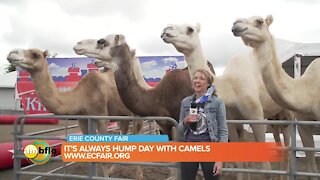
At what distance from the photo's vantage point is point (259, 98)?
6605 mm

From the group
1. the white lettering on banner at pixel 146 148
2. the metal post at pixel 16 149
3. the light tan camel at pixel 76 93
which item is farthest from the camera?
the light tan camel at pixel 76 93

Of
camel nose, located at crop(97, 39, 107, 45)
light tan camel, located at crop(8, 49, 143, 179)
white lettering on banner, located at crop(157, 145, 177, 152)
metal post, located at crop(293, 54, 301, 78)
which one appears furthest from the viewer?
metal post, located at crop(293, 54, 301, 78)

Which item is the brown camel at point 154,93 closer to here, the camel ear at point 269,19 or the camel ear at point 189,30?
the camel ear at point 189,30

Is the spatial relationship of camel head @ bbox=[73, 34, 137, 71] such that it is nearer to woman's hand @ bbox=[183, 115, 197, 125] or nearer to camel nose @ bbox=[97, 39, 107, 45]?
camel nose @ bbox=[97, 39, 107, 45]

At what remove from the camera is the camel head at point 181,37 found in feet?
19.6

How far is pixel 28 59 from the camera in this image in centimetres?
684

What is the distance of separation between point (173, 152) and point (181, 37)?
2443 mm

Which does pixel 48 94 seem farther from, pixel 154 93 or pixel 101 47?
pixel 154 93

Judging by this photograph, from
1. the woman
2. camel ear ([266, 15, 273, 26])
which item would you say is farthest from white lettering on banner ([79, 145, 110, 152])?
camel ear ([266, 15, 273, 26])

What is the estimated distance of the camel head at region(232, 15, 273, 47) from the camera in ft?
18.3

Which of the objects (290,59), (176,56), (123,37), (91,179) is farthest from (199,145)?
(176,56)

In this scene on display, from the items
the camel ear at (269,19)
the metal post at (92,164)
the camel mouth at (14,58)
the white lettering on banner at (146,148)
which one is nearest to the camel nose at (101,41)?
the camel mouth at (14,58)

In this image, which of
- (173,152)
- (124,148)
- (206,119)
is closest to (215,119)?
(206,119)

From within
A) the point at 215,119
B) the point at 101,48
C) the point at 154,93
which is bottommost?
the point at 215,119
